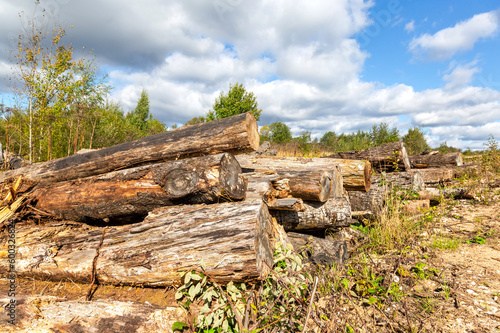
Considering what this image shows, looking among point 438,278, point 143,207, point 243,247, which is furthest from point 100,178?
point 438,278

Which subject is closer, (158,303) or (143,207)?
(158,303)

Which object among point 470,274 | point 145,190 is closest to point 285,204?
point 145,190

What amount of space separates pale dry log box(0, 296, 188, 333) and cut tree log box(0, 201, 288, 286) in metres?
0.28

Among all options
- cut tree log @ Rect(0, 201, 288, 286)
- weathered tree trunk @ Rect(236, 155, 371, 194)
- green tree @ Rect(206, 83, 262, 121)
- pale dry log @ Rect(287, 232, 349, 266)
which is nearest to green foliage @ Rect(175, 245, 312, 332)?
cut tree log @ Rect(0, 201, 288, 286)

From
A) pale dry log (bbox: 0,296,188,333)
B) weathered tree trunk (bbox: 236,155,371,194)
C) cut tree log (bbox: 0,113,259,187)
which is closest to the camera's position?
pale dry log (bbox: 0,296,188,333)

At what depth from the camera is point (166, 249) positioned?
7.88 feet

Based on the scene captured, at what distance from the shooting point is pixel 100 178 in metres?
3.36

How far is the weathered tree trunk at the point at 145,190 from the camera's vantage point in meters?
2.75

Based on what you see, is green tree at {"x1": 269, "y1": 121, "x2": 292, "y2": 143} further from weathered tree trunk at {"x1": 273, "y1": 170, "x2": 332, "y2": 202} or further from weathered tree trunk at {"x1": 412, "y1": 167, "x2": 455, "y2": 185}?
weathered tree trunk at {"x1": 273, "y1": 170, "x2": 332, "y2": 202}

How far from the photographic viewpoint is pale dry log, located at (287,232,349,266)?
3305mm

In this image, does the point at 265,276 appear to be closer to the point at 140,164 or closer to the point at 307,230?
the point at 307,230

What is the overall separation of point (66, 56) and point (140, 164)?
10.9 meters

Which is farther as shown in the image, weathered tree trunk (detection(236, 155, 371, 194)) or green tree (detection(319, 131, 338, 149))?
green tree (detection(319, 131, 338, 149))

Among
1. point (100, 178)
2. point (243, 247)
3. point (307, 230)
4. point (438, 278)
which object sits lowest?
point (438, 278)
